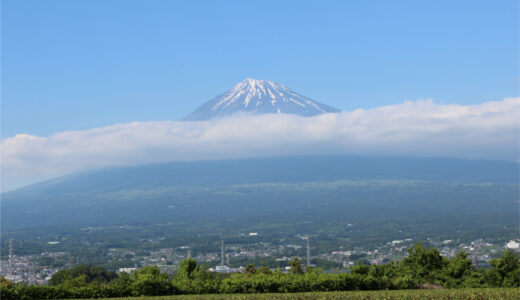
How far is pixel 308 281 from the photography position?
2050cm

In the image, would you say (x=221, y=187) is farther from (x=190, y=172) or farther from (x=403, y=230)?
(x=403, y=230)

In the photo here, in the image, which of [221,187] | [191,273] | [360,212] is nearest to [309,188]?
[221,187]

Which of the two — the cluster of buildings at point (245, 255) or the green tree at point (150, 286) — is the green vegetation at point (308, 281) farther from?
the cluster of buildings at point (245, 255)

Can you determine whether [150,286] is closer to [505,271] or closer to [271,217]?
[505,271]

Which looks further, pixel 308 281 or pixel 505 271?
pixel 505 271

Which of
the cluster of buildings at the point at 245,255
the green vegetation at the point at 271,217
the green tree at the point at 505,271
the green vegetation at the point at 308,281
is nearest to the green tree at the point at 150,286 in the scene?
the green vegetation at the point at 308,281

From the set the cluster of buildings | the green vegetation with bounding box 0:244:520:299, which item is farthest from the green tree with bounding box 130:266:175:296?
the cluster of buildings

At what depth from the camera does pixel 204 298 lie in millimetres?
17625

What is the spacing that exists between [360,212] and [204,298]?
104473 mm

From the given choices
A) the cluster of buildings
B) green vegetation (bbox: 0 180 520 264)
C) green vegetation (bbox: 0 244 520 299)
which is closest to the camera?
green vegetation (bbox: 0 244 520 299)

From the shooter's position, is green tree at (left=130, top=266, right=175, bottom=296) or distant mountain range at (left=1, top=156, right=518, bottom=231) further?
distant mountain range at (left=1, top=156, right=518, bottom=231)

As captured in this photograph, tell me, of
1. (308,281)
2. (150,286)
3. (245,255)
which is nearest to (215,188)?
(245,255)

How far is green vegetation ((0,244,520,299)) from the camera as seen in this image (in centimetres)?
1900

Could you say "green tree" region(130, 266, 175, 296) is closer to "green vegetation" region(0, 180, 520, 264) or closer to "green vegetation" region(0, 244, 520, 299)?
"green vegetation" region(0, 244, 520, 299)
